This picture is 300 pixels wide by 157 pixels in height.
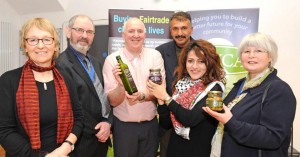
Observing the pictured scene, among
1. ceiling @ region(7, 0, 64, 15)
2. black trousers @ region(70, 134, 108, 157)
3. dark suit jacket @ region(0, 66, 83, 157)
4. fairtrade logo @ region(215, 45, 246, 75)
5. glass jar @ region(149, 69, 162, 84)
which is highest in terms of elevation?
ceiling @ region(7, 0, 64, 15)

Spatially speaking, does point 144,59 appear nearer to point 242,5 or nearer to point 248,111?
point 248,111

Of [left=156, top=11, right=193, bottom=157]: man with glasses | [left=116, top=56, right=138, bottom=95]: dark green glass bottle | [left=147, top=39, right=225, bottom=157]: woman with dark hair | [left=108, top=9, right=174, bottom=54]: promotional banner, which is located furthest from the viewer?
[left=108, top=9, right=174, bottom=54]: promotional banner

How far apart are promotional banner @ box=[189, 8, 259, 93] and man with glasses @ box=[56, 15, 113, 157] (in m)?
1.77

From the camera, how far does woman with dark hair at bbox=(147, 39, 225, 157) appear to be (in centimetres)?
182

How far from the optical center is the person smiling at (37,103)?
4.91ft

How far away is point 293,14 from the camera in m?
3.95

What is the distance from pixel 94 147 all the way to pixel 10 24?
14.1ft

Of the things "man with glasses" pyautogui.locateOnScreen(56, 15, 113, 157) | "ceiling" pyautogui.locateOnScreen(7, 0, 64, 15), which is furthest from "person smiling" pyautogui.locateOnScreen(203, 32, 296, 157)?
"ceiling" pyautogui.locateOnScreen(7, 0, 64, 15)

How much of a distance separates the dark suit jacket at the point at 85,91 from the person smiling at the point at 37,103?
1.27 feet

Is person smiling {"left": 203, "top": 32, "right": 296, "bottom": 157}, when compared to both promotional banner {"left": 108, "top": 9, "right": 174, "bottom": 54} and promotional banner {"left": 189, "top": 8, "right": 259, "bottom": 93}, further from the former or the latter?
promotional banner {"left": 108, "top": 9, "right": 174, "bottom": 54}

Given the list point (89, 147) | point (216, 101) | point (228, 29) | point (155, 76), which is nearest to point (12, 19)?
point (228, 29)

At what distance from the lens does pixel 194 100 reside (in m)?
1.84

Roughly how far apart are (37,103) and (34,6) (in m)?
4.40

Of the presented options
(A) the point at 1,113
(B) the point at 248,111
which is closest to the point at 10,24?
(A) the point at 1,113
